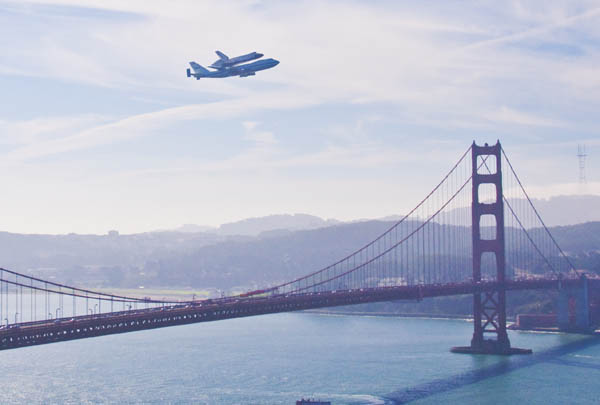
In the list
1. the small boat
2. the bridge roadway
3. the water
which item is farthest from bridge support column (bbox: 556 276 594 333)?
the small boat

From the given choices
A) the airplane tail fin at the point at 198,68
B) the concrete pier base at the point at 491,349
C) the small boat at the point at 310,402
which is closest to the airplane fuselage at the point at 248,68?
the airplane tail fin at the point at 198,68

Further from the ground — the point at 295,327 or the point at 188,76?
the point at 188,76

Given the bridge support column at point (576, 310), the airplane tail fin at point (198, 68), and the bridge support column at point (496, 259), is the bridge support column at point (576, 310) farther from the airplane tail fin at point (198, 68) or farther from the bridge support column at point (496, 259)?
the airplane tail fin at point (198, 68)

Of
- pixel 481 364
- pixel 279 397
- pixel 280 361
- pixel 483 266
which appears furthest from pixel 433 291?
pixel 483 266

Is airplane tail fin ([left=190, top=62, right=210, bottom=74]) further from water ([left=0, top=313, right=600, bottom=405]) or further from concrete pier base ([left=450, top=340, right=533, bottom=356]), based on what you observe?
concrete pier base ([left=450, top=340, right=533, bottom=356])

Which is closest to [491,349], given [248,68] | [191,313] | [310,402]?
[310,402]

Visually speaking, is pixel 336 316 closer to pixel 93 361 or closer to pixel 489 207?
pixel 489 207

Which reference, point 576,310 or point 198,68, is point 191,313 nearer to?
point 198,68
